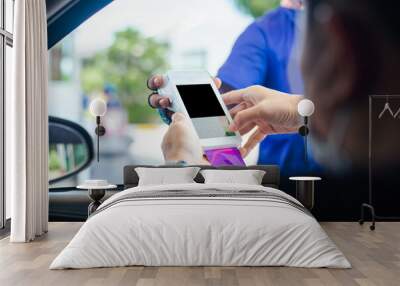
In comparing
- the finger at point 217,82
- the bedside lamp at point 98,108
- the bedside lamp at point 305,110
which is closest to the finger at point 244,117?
the finger at point 217,82

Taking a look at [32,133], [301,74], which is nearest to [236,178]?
[301,74]

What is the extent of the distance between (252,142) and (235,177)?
0.95 m

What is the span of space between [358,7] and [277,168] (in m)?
2.34

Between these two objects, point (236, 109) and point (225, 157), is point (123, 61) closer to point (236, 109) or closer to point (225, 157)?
point (236, 109)

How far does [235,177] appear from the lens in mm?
7230

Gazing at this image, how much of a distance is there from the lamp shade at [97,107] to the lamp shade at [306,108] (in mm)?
2451

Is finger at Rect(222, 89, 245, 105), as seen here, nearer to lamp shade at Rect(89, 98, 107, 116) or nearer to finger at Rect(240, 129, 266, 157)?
finger at Rect(240, 129, 266, 157)

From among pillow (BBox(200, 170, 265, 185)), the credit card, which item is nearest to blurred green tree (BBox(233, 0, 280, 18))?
the credit card

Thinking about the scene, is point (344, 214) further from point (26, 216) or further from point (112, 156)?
point (26, 216)

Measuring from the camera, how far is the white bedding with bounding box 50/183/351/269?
495 cm

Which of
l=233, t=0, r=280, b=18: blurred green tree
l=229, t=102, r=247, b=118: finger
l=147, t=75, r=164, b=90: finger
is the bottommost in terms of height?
l=229, t=102, r=247, b=118: finger

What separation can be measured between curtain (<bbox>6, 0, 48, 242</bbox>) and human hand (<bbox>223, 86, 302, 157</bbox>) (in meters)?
2.46

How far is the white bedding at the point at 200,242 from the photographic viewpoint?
4.95 meters

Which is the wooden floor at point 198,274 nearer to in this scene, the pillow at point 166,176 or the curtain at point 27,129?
the curtain at point 27,129
